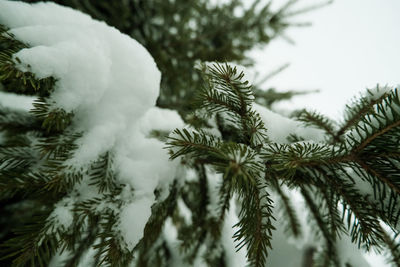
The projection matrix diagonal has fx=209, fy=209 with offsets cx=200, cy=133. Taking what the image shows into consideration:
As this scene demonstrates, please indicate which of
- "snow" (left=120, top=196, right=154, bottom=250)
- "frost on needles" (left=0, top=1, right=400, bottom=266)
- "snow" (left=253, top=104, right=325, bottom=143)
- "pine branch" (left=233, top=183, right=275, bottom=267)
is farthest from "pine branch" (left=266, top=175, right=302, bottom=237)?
"snow" (left=120, top=196, right=154, bottom=250)

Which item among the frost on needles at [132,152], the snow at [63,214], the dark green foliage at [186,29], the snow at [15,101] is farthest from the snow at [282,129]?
the dark green foliage at [186,29]

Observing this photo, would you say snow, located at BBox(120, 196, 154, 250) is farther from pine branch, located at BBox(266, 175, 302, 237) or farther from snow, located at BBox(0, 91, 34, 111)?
pine branch, located at BBox(266, 175, 302, 237)

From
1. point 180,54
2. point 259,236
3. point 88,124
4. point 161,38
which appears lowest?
point 259,236

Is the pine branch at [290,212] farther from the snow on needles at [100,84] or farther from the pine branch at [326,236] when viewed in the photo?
the snow on needles at [100,84]

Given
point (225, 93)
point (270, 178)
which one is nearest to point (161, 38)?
point (225, 93)

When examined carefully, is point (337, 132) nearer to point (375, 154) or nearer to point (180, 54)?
point (375, 154)

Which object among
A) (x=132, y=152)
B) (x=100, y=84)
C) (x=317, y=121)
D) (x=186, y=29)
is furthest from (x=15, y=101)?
(x=186, y=29)

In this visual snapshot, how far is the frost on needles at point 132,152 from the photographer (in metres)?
0.63

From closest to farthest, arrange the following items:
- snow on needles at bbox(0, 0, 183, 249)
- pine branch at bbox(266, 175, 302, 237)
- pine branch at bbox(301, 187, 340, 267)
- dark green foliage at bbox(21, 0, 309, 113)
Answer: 1. snow on needles at bbox(0, 0, 183, 249)
2. pine branch at bbox(301, 187, 340, 267)
3. pine branch at bbox(266, 175, 302, 237)
4. dark green foliage at bbox(21, 0, 309, 113)

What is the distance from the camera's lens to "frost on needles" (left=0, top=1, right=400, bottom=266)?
24.9 inches

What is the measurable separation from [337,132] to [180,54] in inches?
79.1

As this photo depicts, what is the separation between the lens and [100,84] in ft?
2.83

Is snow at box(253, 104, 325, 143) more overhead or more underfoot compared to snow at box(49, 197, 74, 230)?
more overhead

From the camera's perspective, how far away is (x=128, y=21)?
96.5 inches
